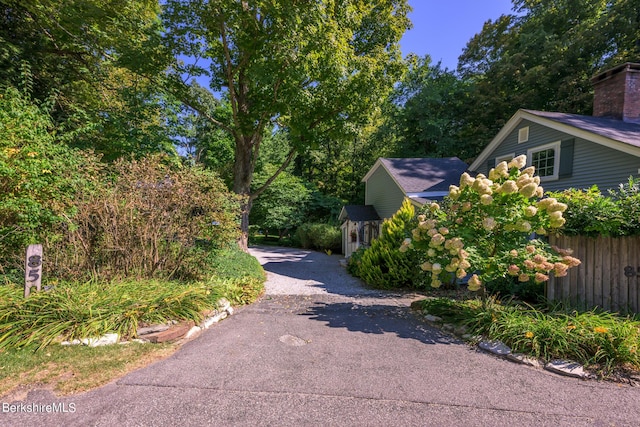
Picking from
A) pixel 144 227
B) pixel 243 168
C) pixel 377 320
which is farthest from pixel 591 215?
pixel 243 168

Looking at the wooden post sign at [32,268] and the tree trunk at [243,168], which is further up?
the tree trunk at [243,168]

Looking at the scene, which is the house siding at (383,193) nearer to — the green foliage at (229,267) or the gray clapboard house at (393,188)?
the gray clapboard house at (393,188)

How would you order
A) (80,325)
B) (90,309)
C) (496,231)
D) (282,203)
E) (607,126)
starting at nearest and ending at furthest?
(80,325) < (90,309) < (496,231) < (607,126) < (282,203)

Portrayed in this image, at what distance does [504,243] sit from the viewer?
14.7 ft

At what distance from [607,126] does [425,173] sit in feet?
19.1

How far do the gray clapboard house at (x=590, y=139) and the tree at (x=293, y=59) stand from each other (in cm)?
530

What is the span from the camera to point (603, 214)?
14.4ft

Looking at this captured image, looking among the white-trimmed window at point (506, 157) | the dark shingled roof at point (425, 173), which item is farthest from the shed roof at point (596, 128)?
the dark shingled roof at point (425, 173)

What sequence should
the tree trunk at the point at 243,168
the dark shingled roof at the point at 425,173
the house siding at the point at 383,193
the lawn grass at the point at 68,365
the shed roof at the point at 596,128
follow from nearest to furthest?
the lawn grass at the point at 68,365 < the shed roof at the point at 596,128 < the tree trunk at the point at 243,168 < the dark shingled roof at the point at 425,173 < the house siding at the point at 383,193

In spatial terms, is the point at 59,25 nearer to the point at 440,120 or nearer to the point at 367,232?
the point at 367,232

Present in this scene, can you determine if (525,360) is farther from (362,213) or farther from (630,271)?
(362,213)

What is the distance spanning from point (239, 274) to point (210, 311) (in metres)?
2.33

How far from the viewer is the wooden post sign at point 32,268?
3.98 meters

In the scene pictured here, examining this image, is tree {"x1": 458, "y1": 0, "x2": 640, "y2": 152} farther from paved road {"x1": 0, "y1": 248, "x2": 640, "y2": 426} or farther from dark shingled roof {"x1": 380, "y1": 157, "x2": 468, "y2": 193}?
paved road {"x1": 0, "y1": 248, "x2": 640, "y2": 426}
